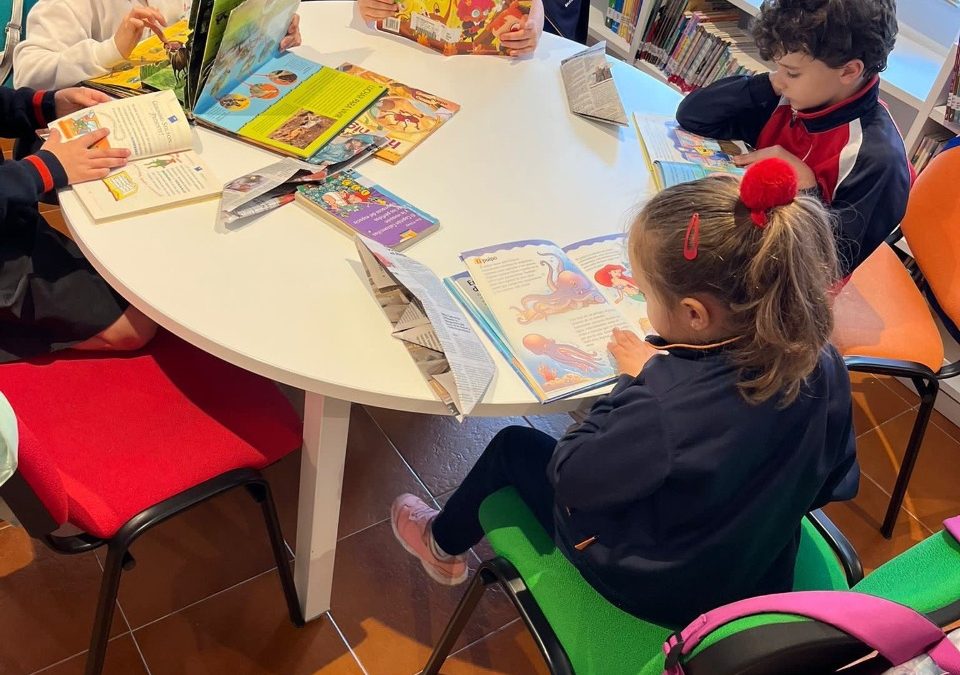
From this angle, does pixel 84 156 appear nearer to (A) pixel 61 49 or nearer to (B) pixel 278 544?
(A) pixel 61 49

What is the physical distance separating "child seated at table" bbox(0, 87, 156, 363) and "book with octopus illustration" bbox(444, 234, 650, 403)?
2.08 ft

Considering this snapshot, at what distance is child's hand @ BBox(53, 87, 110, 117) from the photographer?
1.68 m

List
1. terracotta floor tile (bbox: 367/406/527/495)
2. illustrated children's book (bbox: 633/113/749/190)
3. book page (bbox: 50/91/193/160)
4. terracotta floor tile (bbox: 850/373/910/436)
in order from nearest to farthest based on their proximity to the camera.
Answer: book page (bbox: 50/91/193/160) < illustrated children's book (bbox: 633/113/749/190) < terracotta floor tile (bbox: 367/406/527/495) < terracotta floor tile (bbox: 850/373/910/436)

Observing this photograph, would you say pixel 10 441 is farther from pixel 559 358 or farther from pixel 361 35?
pixel 361 35

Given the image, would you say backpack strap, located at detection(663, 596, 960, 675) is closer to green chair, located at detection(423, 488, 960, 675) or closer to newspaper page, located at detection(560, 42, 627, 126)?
green chair, located at detection(423, 488, 960, 675)

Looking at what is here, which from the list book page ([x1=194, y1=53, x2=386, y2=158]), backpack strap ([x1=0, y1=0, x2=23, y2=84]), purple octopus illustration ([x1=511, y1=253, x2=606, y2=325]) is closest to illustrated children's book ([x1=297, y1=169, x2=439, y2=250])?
book page ([x1=194, y1=53, x2=386, y2=158])

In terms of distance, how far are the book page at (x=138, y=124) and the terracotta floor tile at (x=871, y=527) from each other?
183cm

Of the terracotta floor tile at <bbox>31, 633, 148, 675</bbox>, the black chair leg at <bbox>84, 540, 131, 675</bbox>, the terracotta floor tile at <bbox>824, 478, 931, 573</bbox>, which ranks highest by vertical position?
the black chair leg at <bbox>84, 540, 131, 675</bbox>

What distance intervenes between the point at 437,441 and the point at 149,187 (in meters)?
1.03

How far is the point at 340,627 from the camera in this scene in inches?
70.7

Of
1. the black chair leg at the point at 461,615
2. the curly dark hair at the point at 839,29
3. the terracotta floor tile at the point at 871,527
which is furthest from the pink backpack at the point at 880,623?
the terracotta floor tile at the point at 871,527

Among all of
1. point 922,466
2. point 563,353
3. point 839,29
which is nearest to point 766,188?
point 563,353

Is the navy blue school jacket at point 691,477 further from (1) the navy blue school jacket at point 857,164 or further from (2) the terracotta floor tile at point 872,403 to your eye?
(2) the terracotta floor tile at point 872,403

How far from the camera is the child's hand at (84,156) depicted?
146cm
